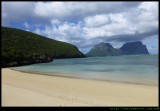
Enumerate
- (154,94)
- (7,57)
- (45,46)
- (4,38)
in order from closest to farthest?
(154,94), (7,57), (4,38), (45,46)

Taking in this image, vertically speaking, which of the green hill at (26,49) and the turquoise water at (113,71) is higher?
Result: the green hill at (26,49)

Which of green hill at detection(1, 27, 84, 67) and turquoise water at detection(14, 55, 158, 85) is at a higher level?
green hill at detection(1, 27, 84, 67)

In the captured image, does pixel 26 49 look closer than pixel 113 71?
No

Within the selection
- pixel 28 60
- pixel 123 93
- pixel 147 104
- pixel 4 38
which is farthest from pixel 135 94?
pixel 4 38

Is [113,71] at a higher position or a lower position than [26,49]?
lower

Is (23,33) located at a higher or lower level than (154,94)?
higher

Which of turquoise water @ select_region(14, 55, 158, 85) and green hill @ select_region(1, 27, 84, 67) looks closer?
turquoise water @ select_region(14, 55, 158, 85)

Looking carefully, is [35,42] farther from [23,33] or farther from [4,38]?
[4,38]

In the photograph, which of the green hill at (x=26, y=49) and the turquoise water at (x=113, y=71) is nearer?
the turquoise water at (x=113, y=71)
